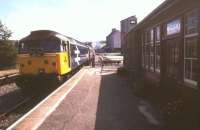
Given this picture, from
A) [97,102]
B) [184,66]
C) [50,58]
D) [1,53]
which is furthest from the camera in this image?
[1,53]

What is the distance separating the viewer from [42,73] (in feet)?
54.0

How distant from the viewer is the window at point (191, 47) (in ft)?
25.8

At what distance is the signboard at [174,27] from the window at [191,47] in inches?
22.6

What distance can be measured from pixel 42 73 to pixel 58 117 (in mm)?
7250

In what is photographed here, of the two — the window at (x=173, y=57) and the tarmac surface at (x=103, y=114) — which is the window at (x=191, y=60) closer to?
the window at (x=173, y=57)

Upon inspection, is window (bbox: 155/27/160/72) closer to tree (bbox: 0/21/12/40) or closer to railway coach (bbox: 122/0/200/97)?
railway coach (bbox: 122/0/200/97)

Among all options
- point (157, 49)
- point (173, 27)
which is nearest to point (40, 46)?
point (157, 49)

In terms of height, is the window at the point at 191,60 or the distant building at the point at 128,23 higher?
the distant building at the point at 128,23

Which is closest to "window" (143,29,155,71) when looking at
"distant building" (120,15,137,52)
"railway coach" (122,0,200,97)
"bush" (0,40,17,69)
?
"railway coach" (122,0,200,97)

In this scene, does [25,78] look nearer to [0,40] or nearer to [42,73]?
[42,73]

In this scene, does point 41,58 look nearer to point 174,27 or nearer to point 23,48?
point 23,48

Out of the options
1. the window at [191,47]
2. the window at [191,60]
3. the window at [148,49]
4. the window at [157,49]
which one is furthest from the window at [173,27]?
the window at [148,49]

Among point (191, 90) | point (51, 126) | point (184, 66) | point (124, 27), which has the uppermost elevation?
point (124, 27)

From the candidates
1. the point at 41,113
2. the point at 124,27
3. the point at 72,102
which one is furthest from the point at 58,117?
the point at 124,27
